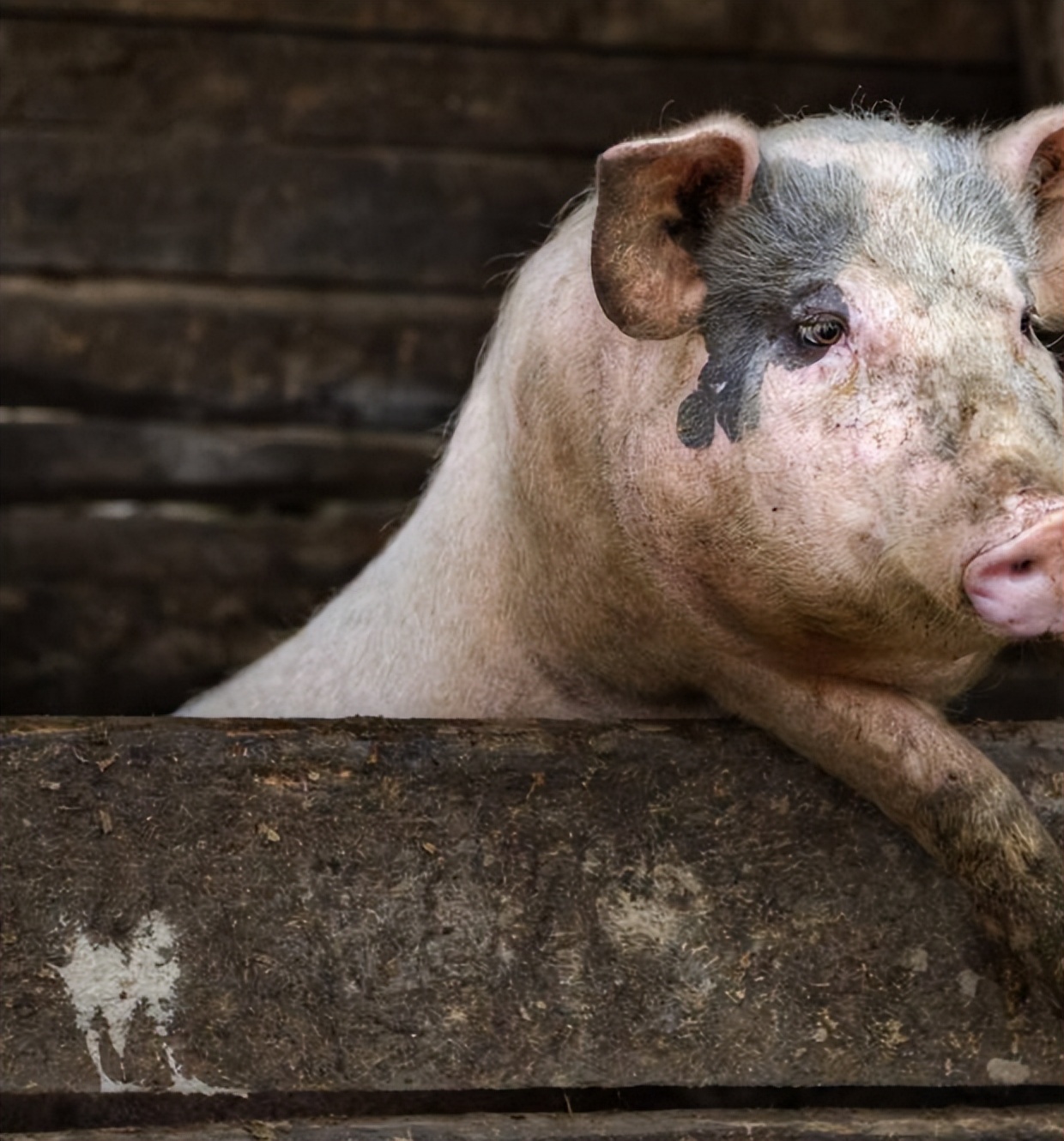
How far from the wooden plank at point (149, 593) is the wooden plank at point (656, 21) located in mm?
1142

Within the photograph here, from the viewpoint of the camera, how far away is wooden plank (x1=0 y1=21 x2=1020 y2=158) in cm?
469

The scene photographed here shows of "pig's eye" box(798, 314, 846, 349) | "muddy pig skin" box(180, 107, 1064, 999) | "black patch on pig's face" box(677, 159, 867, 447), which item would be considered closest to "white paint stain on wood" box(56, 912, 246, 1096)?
"muddy pig skin" box(180, 107, 1064, 999)

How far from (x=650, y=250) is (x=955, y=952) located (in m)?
0.99

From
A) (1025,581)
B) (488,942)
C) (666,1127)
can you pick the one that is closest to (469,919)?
(488,942)

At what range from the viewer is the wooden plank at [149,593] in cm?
488

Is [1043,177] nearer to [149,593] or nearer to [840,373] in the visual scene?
[840,373]

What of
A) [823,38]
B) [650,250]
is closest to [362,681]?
[650,250]

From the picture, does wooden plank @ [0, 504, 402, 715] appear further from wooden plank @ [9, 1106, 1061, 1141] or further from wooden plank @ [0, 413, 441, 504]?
wooden plank @ [9, 1106, 1061, 1141]

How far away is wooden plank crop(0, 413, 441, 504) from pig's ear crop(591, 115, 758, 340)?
227cm

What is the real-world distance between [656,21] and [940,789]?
2.70 metres

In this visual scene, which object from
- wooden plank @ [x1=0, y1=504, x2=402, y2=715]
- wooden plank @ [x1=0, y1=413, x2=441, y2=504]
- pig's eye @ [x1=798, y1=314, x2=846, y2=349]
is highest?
pig's eye @ [x1=798, y1=314, x2=846, y2=349]

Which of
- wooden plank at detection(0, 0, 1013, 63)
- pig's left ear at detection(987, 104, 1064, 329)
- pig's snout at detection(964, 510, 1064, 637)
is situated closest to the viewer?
pig's snout at detection(964, 510, 1064, 637)

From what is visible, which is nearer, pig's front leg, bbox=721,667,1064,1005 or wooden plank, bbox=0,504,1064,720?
pig's front leg, bbox=721,667,1064,1005

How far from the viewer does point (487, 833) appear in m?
2.61
